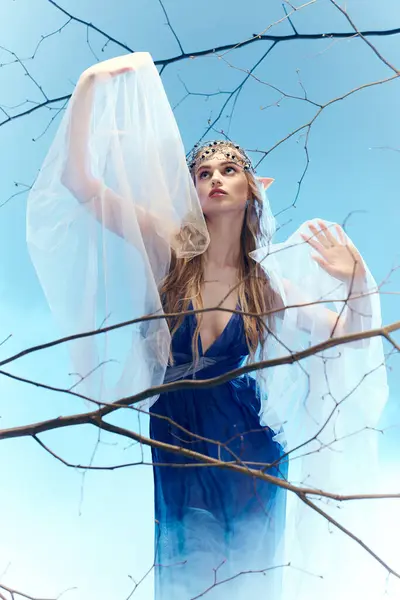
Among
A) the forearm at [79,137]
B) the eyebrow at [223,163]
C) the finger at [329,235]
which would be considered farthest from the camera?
the eyebrow at [223,163]

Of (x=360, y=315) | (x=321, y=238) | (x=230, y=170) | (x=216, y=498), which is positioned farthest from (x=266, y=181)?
(x=216, y=498)

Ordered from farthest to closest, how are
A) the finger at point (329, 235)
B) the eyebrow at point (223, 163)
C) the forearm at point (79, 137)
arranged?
1. the eyebrow at point (223, 163)
2. the finger at point (329, 235)
3. the forearm at point (79, 137)

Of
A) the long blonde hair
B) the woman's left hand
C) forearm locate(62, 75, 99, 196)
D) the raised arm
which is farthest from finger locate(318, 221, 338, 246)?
forearm locate(62, 75, 99, 196)

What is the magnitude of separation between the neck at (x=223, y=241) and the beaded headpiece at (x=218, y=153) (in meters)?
0.12

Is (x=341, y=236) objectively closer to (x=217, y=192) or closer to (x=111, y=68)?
(x=217, y=192)

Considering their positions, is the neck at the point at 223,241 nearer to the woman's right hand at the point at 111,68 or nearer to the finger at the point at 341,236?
the finger at the point at 341,236

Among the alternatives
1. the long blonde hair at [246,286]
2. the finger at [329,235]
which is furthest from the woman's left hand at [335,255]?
the long blonde hair at [246,286]

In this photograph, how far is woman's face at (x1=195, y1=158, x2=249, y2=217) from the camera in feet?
4.35

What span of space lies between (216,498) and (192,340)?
28 centimetres

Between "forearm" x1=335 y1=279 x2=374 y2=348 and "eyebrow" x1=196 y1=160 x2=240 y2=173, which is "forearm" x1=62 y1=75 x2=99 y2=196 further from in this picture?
"forearm" x1=335 y1=279 x2=374 y2=348

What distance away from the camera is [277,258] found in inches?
51.6

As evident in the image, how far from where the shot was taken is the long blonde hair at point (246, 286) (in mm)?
1269

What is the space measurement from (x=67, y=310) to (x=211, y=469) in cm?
38

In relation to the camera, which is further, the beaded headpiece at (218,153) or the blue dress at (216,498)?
the beaded headpiece at (218,153)
